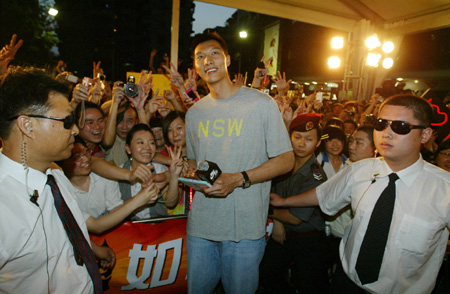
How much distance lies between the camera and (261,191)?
7.66 feet

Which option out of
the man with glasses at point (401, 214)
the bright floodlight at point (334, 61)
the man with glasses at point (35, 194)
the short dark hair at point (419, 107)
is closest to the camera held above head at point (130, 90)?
the man with glasses at point (35, 194)

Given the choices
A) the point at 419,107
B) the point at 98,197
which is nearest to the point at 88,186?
the point at 98,197

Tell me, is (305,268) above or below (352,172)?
below

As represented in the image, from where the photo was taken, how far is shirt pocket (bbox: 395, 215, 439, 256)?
2.04m

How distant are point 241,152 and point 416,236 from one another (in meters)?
1.47

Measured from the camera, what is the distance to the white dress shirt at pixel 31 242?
1.46 meters

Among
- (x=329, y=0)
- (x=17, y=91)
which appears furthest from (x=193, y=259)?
(x=329, y=0)

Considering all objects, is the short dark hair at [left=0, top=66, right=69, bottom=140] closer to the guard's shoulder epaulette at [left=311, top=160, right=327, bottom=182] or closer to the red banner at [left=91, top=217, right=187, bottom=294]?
the red banner at [left=91, top=217, right=187, bottom=294]

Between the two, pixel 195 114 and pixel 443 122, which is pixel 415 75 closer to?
pixel 443 122

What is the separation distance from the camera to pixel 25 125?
1579 mm

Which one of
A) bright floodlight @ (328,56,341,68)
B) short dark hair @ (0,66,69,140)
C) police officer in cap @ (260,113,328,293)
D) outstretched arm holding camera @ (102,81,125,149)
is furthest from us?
bright floodlight @ (328,56,341,68)

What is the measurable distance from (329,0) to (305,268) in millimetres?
8122

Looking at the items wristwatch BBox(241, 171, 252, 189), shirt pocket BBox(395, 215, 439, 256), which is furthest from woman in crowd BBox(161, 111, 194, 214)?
shirt pocket BBox(395, 215, 439, 256)

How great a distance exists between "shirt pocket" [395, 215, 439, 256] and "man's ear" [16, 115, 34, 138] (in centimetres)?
267
